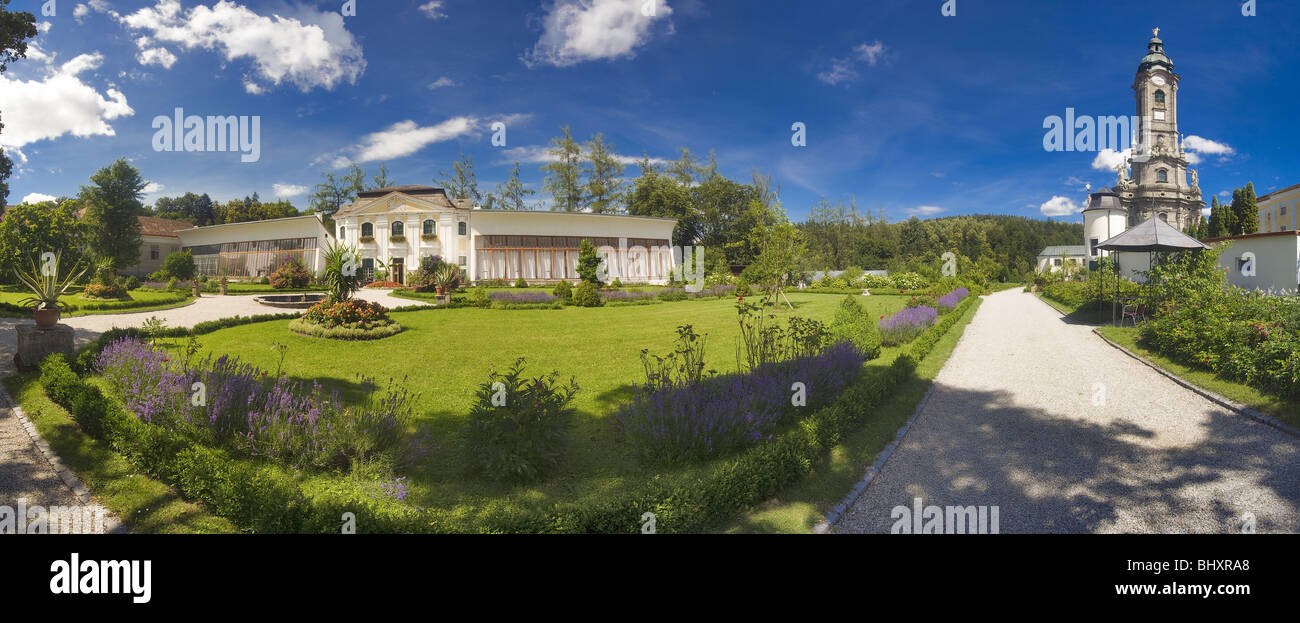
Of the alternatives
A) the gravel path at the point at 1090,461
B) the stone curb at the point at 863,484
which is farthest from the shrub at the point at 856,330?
the stone curb at the point at 863,484

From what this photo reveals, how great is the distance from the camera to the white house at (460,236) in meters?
34.1

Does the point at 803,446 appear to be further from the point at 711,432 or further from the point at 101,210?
the point at 101,210

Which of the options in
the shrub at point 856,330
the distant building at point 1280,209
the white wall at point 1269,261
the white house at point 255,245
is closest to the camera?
the shrub at point 856,330

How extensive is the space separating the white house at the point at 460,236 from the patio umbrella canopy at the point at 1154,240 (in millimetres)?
27422

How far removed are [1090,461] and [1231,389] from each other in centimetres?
448

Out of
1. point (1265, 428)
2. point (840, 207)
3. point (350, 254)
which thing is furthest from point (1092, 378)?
point (840, 207)

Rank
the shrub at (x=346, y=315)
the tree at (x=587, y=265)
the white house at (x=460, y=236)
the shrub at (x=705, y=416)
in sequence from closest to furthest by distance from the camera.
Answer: the shrub at (x=705, y=416) < the shrub at (x=346, y=315) < the tree at (x=587, y=265) < the white house at (x=460, y=236)

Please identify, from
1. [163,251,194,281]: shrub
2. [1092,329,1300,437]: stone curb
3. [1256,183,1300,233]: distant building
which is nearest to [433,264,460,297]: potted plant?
[163,251,194,281]: shrub

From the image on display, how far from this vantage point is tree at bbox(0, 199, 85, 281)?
70.2ft

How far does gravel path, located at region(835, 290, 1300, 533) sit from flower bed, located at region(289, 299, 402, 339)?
10.4 m

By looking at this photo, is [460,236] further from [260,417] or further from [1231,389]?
[1231,389]

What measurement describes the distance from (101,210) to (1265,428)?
147ft

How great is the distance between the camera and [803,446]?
477cm

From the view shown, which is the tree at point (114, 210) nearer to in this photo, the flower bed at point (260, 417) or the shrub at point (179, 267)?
the shrub at point (179, 267)
